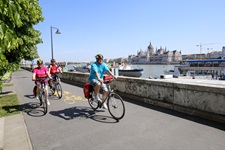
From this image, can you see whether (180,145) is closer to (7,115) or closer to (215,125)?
(215,125)

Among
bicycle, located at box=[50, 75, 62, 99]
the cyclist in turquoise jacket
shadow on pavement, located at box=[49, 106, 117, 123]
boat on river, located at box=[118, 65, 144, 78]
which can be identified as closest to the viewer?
shadow on pavement, located at box=[49, 106, 117, 123]

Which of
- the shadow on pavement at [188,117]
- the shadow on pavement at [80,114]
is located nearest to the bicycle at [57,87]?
the shadow on pavement at [80,114]

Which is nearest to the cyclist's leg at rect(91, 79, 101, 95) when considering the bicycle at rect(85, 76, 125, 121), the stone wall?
the bicycle at rect(85, 76, 125, 121)

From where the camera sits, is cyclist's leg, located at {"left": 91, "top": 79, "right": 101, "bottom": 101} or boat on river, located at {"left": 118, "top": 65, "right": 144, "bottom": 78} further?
boat on river, located at {"left": 118, "top": 65, "right": 144, "bottom": 78}

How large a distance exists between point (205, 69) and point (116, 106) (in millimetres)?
37425

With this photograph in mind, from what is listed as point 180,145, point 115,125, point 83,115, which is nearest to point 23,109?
point 83,115

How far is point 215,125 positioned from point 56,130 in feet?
14.2

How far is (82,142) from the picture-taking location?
366 cm

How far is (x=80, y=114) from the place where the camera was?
5.60 m

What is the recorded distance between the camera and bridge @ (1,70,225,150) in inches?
137

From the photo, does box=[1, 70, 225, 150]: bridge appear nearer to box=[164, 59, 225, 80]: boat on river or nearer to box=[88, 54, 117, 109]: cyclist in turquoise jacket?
box=[88, 54, 117, 109]: cyclist in turquoise jacket

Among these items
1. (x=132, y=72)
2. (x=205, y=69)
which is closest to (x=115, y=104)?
(x=205, y=69)

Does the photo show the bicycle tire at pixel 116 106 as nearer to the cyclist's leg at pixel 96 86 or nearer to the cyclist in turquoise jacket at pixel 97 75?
the cyclist in turquoise jacket at pixel 97 75

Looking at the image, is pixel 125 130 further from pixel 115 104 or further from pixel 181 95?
pixel 181 95
